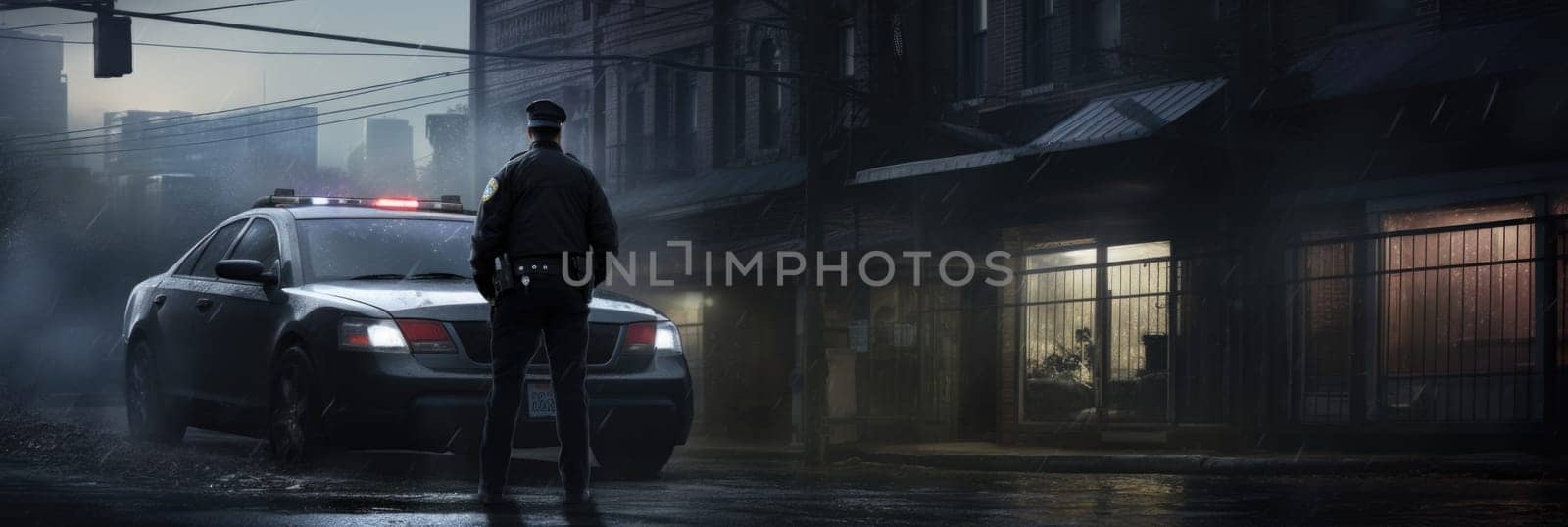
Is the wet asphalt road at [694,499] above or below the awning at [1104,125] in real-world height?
below

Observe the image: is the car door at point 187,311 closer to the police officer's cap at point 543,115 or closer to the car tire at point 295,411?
the car tire at point 295,411

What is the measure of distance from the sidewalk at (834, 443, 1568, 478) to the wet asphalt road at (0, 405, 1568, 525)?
21.7 inches

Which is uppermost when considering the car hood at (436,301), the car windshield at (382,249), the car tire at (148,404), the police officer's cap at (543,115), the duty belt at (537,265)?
the police officer's cap at (543,115)

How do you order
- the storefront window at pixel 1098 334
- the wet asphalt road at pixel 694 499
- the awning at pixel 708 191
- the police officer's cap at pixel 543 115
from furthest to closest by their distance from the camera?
the awning at pixel 708 191, the storefront window at pixel 1098 334, the police officer's cap at pixel 543 115, the wet asphalt road at pixel 694 499

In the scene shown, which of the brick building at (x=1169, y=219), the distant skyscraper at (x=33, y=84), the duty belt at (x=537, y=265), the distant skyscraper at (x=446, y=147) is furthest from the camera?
the distant skyscraper at (x=33, y=84)

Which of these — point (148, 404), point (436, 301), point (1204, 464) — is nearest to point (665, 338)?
point (436, 301)

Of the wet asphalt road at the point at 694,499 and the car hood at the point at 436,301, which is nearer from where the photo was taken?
the wet asphalt road at the point at 694,499

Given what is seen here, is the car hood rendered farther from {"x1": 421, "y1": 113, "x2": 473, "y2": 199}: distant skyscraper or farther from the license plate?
{"x1": 421, "y1": 113, "x2": 473, "y2": 199}: distant skyscraper

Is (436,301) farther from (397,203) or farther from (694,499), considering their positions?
(397,203)

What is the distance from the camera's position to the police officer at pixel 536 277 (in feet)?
24.9

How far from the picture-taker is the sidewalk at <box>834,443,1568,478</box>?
11.5m

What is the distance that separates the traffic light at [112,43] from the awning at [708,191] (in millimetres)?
7962

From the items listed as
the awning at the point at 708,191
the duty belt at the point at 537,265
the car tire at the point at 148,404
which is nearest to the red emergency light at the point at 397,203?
the car tire at the point at 148,404

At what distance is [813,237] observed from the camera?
1816cm
